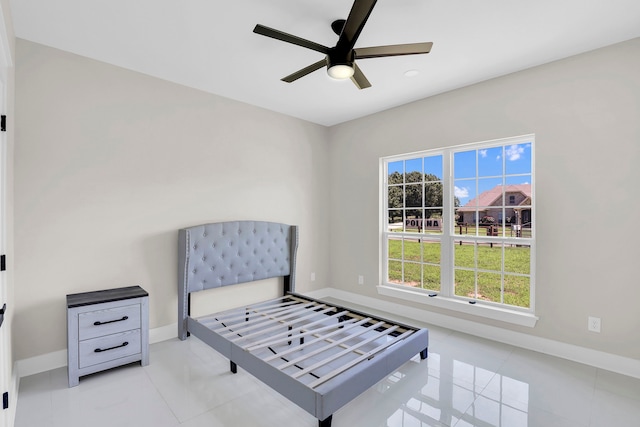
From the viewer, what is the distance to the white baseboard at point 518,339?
252cm

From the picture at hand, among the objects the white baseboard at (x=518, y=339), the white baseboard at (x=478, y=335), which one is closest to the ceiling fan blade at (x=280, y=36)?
the white baseboard at (x=478, y=335)

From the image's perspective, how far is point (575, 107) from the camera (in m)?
2.71

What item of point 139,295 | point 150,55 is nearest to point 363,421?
point 139,295

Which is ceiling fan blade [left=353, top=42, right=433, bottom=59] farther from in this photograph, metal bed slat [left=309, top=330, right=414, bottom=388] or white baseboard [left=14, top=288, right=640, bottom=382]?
white baseboard [left=14, top=288, right=640, bottom=382]

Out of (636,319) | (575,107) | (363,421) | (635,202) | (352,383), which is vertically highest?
(575,107)

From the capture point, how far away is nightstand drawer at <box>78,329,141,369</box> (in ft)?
7.72

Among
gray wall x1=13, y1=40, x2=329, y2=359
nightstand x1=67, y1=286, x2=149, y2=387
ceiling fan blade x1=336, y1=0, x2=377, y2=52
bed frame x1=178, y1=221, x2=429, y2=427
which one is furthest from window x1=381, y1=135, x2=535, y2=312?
nightstand x1=67, y1=286, x2=149, y2=387

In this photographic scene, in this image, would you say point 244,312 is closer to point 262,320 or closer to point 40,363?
point 262,320

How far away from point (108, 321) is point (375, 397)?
2.13m

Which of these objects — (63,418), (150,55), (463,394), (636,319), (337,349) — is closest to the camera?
(63,418)

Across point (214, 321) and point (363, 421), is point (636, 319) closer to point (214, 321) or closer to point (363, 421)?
point (363, 421)

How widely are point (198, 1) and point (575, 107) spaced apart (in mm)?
3133

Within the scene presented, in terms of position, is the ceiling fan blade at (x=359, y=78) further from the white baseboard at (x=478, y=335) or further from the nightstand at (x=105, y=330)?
the white baseboard at (x=478, y=335)

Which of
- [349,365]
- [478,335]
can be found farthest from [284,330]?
[478,335]
